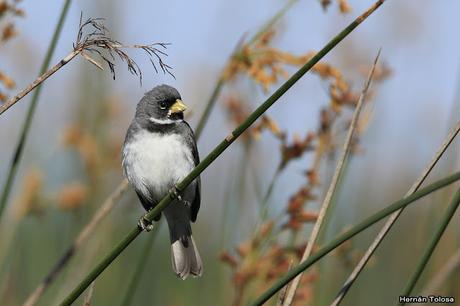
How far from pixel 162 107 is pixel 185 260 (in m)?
0.80

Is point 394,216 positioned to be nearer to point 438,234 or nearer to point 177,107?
point 438,234

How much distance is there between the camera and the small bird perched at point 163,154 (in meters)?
3.75

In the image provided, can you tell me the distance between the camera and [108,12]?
5137 mm

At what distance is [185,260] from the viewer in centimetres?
393

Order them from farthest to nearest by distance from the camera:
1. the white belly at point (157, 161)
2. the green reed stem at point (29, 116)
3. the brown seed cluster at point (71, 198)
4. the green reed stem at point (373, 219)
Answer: the brown seed cluster at point (71, 198), the white belly at point (157, 161), the green reed stem at point (29, 116), the green reed stem at point (373, 219)

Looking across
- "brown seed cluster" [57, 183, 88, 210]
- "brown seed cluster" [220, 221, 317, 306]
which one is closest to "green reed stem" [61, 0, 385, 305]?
"brown seed cluster" [220, 221, 317, 306]

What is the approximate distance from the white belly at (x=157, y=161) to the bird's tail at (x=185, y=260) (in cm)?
39

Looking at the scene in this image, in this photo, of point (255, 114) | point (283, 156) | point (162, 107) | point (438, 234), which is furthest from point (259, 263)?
point (255, 114)

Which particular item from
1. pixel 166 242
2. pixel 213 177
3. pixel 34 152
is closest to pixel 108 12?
pixel 34 152

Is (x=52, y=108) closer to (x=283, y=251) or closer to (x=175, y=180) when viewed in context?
(x=175, y=180)

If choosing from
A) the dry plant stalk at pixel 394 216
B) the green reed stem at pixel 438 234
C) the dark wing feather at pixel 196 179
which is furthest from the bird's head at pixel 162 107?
the green reed stem at pixel 438 234

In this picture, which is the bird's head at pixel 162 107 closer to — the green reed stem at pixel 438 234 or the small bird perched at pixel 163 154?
the small bird perched at pixel 163 154

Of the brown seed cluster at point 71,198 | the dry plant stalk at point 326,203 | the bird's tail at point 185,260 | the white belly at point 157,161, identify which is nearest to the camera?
the dry plant stalk at point 326,203

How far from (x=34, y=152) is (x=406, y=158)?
2.94m
